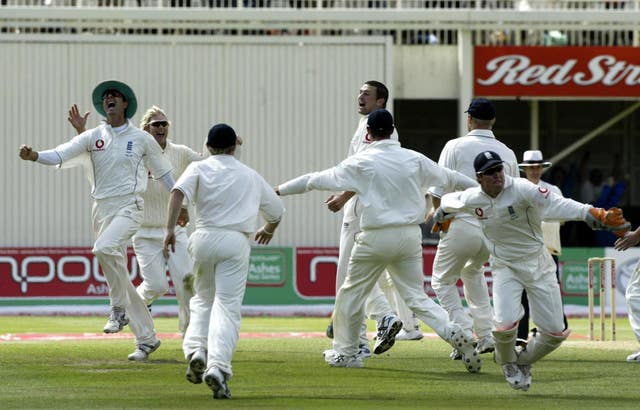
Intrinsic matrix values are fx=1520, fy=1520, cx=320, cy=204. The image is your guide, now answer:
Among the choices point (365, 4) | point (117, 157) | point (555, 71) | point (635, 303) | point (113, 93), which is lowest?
point (635, 303)

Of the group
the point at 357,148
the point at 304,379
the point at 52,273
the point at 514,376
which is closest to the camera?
the point at 514,376

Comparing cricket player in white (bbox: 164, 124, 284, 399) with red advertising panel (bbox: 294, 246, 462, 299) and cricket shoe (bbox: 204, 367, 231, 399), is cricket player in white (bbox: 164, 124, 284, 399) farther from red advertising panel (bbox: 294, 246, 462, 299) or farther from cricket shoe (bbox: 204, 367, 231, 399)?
red advertising panel (bbox: 294, 246, 462, 299)

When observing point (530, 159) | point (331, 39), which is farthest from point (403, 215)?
point (331, 39)

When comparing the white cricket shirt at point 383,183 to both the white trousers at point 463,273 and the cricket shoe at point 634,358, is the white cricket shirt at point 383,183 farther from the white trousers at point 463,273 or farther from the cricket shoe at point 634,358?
the cricket shoe at point 634,358

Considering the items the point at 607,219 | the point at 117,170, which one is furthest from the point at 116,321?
the point at 607,219

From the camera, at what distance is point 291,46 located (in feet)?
93.6

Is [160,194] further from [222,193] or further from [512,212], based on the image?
[512,212]

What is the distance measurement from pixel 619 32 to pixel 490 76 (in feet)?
8.97

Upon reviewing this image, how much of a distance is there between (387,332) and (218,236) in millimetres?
2908

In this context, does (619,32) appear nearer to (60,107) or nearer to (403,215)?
(60,107)

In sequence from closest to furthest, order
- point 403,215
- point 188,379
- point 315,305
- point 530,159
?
point 188,379 < point 403,215 < point 530,159 < point 315,305

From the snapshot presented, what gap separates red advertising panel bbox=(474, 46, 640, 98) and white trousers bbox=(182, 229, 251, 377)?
17.7m

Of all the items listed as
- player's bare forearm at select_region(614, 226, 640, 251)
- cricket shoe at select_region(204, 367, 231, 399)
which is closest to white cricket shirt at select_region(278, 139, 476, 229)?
player's bare forearm at select_region(614, 226, 640, 251)

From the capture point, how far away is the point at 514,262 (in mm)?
11992
